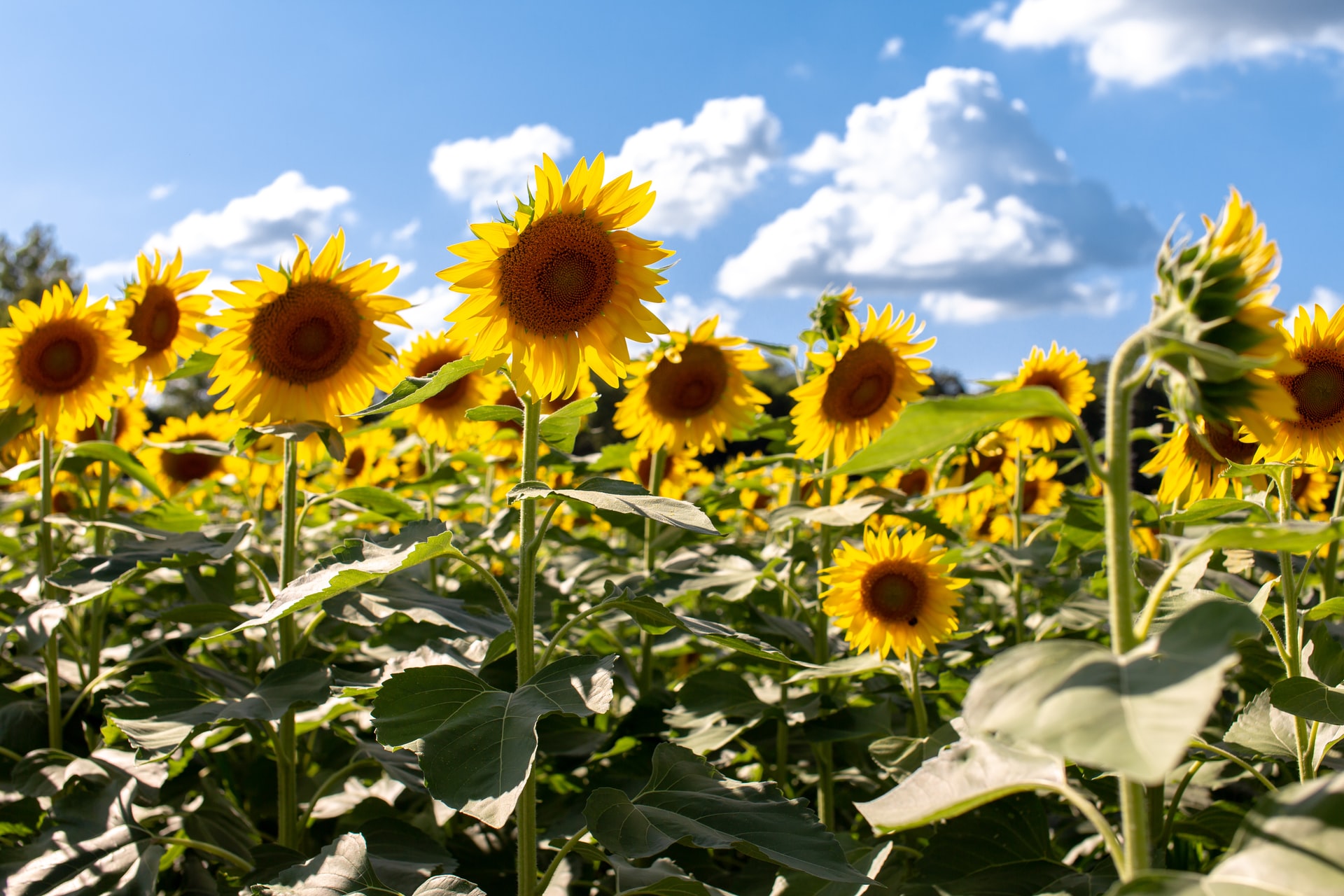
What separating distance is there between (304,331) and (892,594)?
2021 mm

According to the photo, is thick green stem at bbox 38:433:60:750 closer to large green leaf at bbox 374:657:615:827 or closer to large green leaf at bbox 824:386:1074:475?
large green leaf at bbox 374:657:615:827

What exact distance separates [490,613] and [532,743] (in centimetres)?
109

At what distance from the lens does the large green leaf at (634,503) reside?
173 centimetres

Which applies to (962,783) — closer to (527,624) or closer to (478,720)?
(478,720)

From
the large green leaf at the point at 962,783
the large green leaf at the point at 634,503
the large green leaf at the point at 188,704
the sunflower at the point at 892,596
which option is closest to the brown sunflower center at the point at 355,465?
the large green leaf at the point at 188,704

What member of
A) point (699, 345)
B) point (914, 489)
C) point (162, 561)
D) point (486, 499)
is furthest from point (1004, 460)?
point (162, 561)

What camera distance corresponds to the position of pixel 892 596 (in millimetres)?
3168

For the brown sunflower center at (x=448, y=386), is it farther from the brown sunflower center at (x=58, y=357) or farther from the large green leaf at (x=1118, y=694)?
the large green leaf at (x=1118, y=694)

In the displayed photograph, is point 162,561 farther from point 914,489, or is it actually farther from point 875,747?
point 914,489

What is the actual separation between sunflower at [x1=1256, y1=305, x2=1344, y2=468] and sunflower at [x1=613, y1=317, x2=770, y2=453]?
1.91m

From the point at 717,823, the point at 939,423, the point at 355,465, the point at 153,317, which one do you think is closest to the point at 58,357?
the point at 153,317

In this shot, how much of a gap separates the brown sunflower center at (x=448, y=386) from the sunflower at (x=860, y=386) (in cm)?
153

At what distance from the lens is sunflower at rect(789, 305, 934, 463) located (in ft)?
12.0

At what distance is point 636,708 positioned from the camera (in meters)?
3.22
